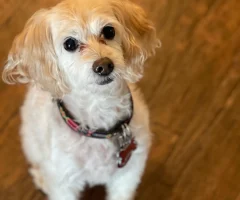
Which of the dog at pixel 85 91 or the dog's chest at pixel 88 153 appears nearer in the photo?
the dog at pixel 85 91

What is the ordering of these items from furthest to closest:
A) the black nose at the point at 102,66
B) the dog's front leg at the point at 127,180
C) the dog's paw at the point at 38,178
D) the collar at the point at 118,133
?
the dog's paw at the point at 38,178 < the dog's front leg at the point at 127,180 < the collar at the point at 118,133 < the black nose at the point at 102,66

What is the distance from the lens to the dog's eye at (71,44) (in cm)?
106

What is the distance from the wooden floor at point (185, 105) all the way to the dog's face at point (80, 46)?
1.88 ft

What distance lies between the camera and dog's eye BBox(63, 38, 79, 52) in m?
1.06

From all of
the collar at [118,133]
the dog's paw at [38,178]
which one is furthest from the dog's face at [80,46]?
the dog's paw at [38,178]

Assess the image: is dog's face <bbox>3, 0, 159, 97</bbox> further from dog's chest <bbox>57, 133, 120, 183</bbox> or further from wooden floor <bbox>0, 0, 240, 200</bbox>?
wooden floor <bbox>0, 0, 240, 200</bbox>

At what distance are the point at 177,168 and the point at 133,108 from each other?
0.42m

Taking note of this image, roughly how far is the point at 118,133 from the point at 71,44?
307mm

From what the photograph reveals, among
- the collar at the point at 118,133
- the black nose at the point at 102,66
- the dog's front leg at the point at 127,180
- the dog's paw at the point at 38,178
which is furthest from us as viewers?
the dog's paw at the point at 38,178

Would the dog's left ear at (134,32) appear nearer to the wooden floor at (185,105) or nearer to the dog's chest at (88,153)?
the dog's chest at (88,153)

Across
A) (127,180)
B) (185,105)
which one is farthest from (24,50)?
(185,105)

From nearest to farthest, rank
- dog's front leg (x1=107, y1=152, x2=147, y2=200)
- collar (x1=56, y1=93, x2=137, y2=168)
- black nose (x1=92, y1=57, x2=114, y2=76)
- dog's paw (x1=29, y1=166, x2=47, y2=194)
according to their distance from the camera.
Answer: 1. black nose (x1=92, y1=57, x2=114, y2=76)
2. collar (x1=56, y1=93, x2=137, y2=168)
3. dog's front leg (x1=107, y1=152, x2=147, y2=200)
4. dog's paw (x1=29, y1=166, x2=47, y2=194)

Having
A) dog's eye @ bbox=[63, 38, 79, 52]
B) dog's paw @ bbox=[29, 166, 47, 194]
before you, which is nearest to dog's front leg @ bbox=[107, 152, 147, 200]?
dog's paw @ bbox=[29, 166, 47, 194]

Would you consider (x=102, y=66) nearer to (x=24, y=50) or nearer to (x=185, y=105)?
(x=24, y=50)
